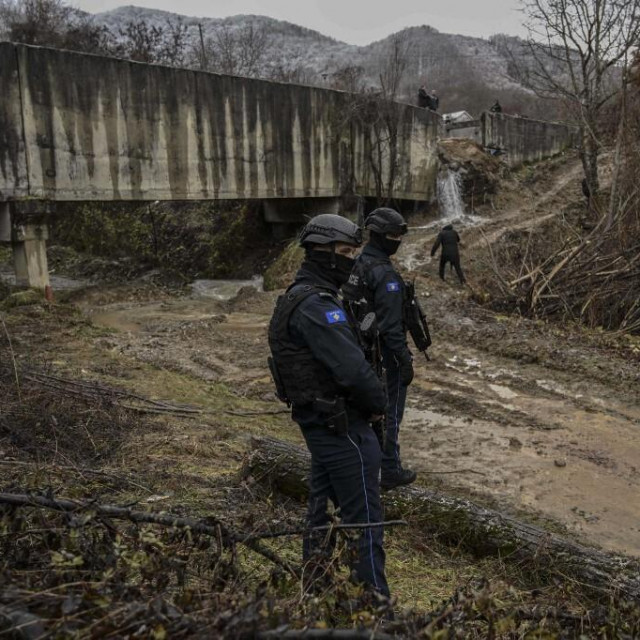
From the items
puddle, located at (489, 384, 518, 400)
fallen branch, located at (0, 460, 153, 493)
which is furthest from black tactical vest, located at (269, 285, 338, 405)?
puddle, located at (489, 384, 518, 400)

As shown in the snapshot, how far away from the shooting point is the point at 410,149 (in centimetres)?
1888

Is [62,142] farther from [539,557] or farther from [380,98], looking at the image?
[539,557]

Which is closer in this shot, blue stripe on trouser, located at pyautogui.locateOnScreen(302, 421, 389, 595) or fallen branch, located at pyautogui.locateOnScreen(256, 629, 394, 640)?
fallen branch, located at pyautogui.locateOnScreen(256, 629, 394, 640)

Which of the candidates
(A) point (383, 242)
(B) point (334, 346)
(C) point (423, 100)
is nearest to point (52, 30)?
(C) point (423, 100)

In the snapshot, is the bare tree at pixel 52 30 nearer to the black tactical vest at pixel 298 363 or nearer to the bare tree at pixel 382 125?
the bare tree at pixel 382 125

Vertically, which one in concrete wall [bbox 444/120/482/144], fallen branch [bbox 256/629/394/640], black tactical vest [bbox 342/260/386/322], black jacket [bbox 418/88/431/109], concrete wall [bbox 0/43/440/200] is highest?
black jacket [bbox 418/88/431/109]

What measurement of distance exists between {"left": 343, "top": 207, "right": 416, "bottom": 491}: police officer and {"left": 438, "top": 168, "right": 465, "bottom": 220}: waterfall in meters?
15.5

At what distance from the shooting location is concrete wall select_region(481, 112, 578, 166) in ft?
74.2

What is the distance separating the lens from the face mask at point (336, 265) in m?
3.35

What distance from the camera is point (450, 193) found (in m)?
20.0

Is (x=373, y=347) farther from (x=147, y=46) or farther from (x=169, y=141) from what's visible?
(x=147, y=46)

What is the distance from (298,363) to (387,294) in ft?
5.52

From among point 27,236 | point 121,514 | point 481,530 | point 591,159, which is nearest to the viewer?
point 121,514

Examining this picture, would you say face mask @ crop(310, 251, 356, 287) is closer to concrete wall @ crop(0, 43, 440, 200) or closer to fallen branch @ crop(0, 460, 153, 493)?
fallen branch @ crop(0, 460, 153, 493)
